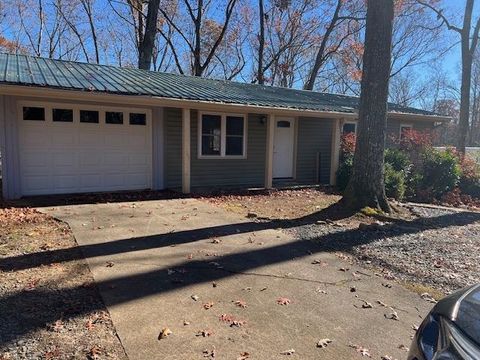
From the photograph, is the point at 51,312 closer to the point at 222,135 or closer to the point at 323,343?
the point at 323,343

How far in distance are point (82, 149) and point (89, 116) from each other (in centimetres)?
88

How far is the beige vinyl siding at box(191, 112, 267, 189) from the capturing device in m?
11.9

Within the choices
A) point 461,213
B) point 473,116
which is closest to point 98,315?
point 461,213

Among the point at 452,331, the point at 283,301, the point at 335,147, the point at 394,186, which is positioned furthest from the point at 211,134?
the point at 452,331

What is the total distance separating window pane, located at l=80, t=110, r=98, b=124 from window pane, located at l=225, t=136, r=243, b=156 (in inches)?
163

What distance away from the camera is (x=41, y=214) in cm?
727

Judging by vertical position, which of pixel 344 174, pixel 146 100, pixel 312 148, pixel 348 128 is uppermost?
pixel 146 100

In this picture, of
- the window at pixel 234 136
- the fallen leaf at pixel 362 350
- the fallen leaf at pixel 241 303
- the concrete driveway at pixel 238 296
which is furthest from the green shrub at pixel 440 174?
the fallen leaf at pixel 362 350

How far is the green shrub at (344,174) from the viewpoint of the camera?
12.3 metres

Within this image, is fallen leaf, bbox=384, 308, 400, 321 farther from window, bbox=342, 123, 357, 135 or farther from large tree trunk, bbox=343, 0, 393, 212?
window, bbox=342, 123, 357, 135

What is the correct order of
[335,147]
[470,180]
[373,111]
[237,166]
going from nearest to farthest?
[373,111] < [237,166] < [335,147] < [470,180]

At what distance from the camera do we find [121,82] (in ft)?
32.9

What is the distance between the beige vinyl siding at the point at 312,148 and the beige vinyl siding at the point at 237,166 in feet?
5.75

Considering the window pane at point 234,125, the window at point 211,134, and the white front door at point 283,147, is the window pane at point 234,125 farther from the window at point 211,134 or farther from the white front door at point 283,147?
the white front door at point 283,147
